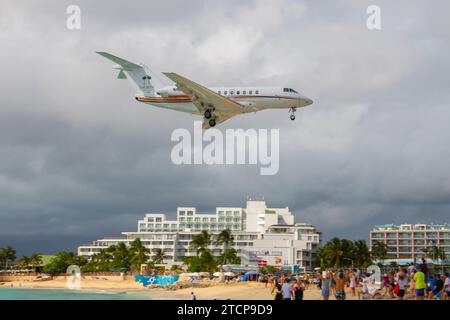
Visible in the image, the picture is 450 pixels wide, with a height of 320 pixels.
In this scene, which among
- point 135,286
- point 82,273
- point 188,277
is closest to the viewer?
point 135,286

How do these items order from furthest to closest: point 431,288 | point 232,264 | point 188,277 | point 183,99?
1. point 232,264
2. point 188,277
3. point 183,99
4. point 431,288

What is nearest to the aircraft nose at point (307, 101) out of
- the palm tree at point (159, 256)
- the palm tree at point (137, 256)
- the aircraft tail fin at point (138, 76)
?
the aircraft tail fin at point (138, 76)

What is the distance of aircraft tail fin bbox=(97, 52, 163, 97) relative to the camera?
69625 millimetres

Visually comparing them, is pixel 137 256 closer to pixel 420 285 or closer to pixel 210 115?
pixel 210 115

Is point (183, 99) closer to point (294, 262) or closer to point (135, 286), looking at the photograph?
point (135, 286)

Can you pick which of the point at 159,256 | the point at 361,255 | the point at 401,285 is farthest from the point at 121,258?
the point at 401,285

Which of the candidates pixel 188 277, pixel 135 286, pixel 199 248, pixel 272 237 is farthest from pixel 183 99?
pixel 272 237

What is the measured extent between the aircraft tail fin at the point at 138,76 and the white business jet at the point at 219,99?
3.74m

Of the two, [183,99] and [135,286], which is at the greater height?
[183,99]

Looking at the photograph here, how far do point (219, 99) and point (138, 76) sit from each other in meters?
14.6

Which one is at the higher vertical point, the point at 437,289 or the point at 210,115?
the point at 210,115

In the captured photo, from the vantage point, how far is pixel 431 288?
33.6 meters

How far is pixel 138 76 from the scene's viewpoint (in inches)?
2808
